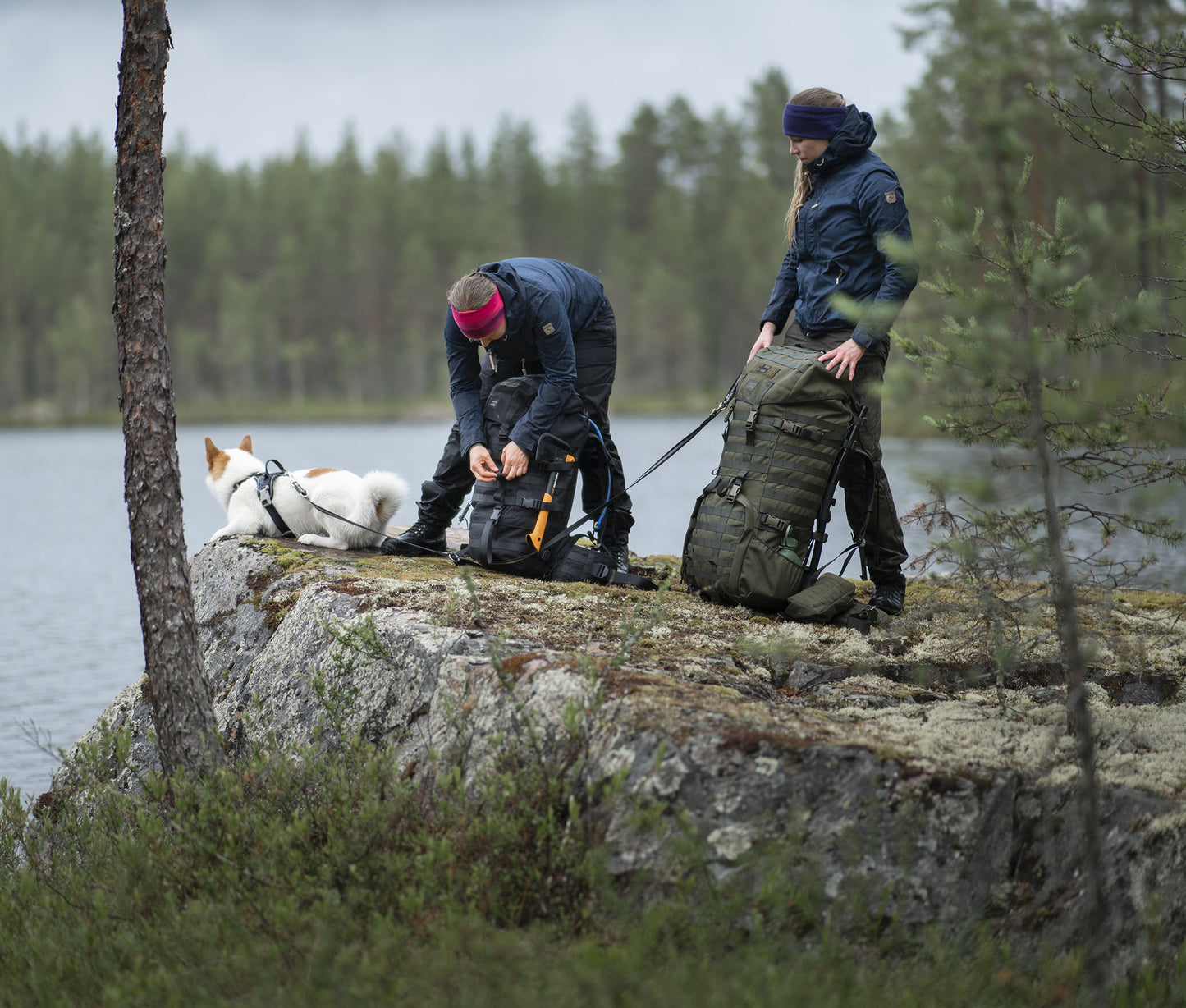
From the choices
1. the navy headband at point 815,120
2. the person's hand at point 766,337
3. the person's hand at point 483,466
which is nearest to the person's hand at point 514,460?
the person's hand at point 483,466

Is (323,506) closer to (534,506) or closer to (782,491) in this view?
(534,506)

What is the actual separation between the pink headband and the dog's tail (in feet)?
4.34

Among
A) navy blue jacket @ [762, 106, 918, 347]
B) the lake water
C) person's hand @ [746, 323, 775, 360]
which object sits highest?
navy blue jacket @ [762, 106, 918, 347]

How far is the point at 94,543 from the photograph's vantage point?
18.2m

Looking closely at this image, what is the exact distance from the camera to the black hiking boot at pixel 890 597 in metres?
5.58

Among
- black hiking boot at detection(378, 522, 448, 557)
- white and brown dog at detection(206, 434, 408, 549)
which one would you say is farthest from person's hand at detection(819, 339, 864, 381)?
white and brown dog at detection(206, 434, 408, 549)

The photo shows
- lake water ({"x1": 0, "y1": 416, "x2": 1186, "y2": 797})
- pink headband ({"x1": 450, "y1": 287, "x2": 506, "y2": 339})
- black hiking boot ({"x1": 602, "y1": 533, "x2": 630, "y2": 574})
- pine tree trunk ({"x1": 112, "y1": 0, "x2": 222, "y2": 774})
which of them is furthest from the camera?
lake water ({"x1": 0, "y1": 416, "x2": 1186, "y2": 797})

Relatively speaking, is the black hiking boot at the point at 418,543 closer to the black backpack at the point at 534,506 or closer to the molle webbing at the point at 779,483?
the black backpack at the point at 534,506

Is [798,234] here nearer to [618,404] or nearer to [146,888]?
[146,888]

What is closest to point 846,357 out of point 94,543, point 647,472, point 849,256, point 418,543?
point 849,256

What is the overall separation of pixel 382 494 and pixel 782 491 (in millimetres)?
2712

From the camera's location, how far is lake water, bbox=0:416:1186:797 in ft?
25.9

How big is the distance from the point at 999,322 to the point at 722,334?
6995cm

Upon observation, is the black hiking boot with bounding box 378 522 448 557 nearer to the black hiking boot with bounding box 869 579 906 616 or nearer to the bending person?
the bending person
